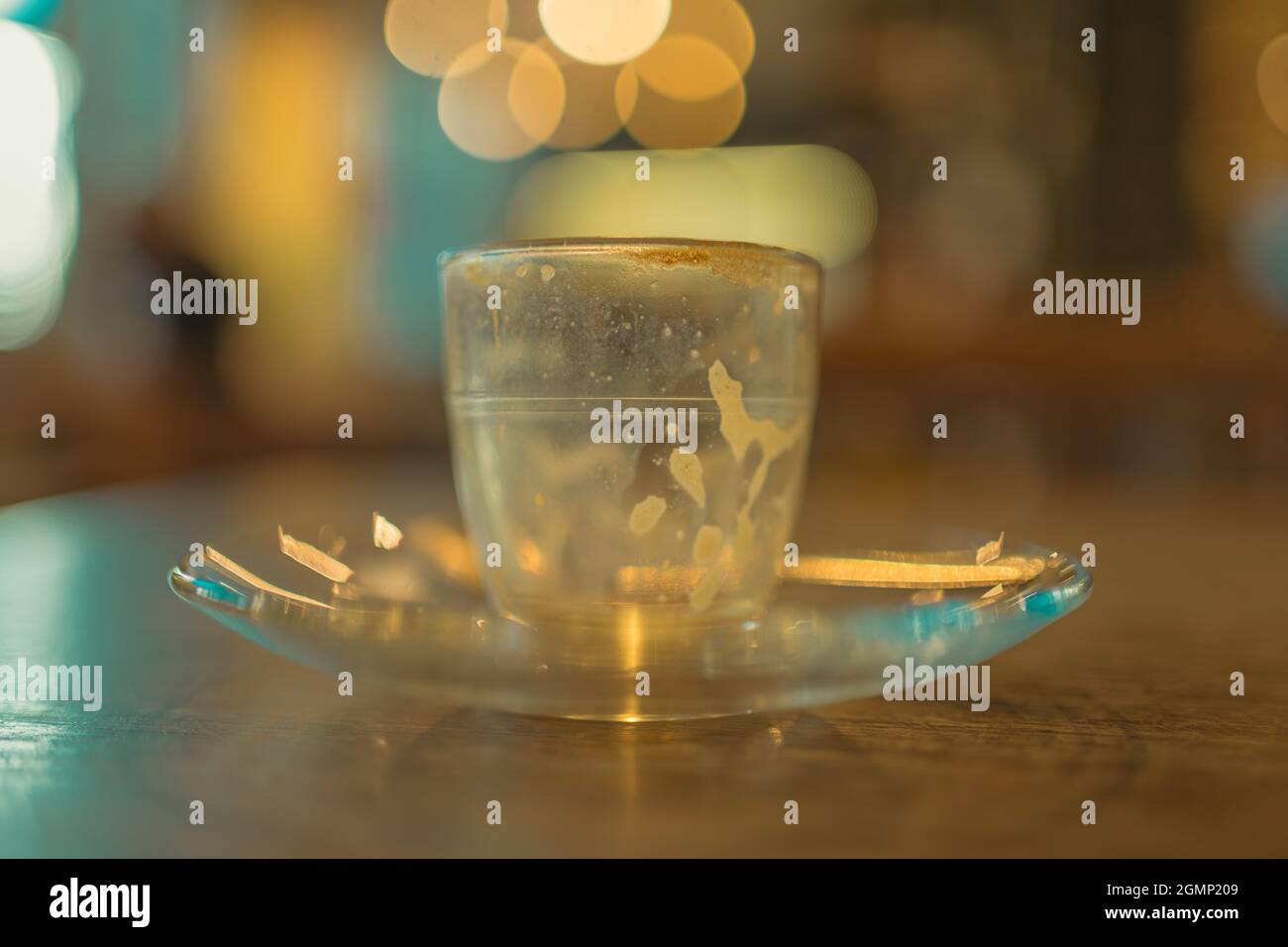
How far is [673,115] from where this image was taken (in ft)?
8.76

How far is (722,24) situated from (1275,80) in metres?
1.13

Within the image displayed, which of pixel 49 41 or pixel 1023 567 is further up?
pixel 49 41

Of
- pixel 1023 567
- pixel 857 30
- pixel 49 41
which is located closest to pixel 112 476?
pixel 49 41

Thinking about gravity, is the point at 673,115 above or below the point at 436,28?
below

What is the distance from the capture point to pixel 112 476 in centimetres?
158

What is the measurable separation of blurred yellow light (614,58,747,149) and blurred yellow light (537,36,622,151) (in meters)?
0.03

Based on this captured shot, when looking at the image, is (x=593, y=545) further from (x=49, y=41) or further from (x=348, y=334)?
(x=348, y=334)

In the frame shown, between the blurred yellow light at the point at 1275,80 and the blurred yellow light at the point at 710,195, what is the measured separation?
82 cm

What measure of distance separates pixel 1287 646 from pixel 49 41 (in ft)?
6.64

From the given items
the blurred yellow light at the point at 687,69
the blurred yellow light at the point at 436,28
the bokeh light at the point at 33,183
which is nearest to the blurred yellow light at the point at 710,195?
the blurred yellow light at the point at 687,69

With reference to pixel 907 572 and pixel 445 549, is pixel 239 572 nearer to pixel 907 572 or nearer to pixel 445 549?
pixel 445 549

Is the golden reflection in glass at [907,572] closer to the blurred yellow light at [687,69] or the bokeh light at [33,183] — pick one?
the bokeh light at [33,183]

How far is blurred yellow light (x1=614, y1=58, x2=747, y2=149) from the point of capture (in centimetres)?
258

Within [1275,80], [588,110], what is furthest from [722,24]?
[1275,80]
